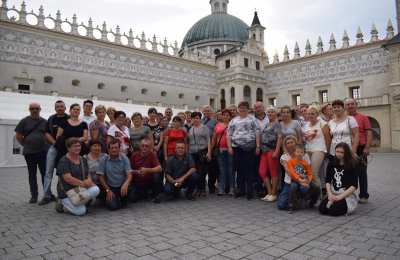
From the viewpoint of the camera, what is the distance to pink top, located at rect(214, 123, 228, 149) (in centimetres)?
639

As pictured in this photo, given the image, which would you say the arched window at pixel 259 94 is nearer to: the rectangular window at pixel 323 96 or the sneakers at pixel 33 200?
the rectangular window at pixel 323 96

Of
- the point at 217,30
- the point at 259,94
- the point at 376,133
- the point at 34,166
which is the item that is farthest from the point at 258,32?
the point at 34,166

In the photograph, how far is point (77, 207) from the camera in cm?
464

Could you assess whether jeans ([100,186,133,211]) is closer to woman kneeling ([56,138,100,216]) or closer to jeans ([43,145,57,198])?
woman kneeling ([56,138,100,216])

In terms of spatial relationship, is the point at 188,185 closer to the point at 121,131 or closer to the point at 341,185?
the point at 121,131

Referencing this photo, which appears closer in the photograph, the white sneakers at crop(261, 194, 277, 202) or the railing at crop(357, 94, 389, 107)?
the white sneakers at crop(261, 194, 277, 202)

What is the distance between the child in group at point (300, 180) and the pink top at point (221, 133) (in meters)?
1.68

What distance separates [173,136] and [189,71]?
98.0 ft

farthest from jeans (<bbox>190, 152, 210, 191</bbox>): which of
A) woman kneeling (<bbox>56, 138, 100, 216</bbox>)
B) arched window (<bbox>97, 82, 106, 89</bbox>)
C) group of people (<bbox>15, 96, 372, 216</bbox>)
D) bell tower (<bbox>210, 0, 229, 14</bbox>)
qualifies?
A: bell tower (<bbox>210, 0, 229, 14</bbox>)

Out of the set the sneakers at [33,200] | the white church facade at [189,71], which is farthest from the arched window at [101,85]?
the sneakers at [33,200]

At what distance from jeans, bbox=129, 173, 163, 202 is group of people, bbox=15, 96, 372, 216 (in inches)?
0.8

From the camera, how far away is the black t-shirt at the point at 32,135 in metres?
5.71

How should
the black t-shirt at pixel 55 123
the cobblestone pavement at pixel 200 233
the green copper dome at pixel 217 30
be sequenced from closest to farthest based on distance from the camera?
the cobblestone pavement at pixel 200 233
the black t-shirt at pixel 55 123
the green copper dome at pixel 217 30

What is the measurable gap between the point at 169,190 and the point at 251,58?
33.5 metres
